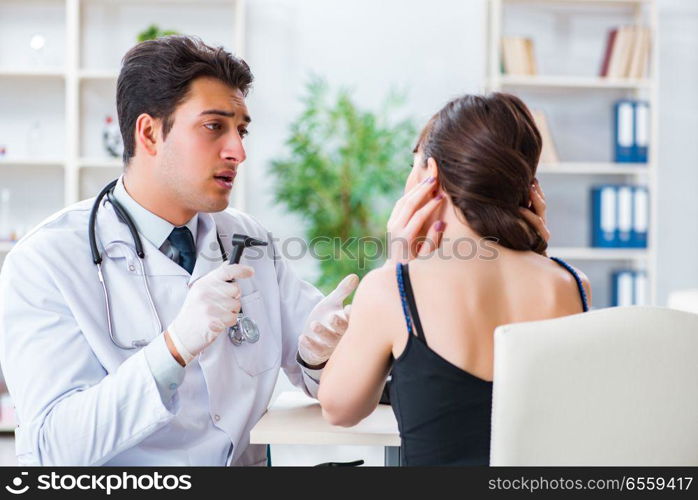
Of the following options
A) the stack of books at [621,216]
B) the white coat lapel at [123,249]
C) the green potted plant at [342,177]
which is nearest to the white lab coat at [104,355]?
the white coat lapel at [123,249]

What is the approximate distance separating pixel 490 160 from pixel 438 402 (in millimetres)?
390

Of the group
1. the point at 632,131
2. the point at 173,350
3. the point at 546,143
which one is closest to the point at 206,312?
the point at 173,350

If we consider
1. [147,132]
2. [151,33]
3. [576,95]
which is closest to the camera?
[147,132]

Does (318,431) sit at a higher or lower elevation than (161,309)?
lower

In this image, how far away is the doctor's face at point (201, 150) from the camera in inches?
64.7

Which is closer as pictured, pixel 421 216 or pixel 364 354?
pixel 364 354

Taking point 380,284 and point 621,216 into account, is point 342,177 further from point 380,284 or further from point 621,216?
point 380,284

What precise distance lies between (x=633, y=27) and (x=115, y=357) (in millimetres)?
3383

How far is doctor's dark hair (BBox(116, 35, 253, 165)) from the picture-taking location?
64.1 inches

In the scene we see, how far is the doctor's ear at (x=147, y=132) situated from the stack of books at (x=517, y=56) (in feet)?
8.67

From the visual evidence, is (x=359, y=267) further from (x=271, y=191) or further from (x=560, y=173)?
(x=560, y=173)

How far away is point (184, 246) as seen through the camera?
168 centimetres

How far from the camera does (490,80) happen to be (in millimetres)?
3969

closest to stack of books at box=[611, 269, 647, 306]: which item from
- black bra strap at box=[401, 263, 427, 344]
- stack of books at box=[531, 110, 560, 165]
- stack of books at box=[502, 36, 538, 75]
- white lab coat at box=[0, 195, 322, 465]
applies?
stack of books at box=[531, 110, 560, 165]
